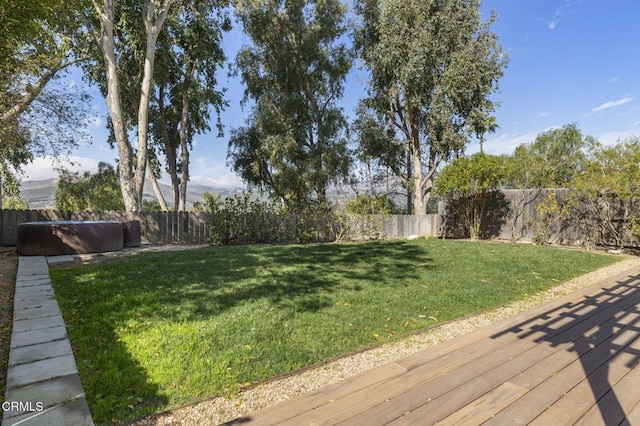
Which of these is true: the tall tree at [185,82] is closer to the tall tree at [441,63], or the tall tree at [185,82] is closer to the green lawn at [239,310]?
the tall tree at [441,63]

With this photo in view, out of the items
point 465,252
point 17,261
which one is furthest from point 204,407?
point 465,252

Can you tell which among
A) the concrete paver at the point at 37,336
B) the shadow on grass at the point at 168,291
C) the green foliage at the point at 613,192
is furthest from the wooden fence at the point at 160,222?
the green foliage at the point at 613,192

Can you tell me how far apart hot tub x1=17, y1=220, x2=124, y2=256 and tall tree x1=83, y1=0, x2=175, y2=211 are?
11.3ft

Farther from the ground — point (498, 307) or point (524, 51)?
point (524, 51)

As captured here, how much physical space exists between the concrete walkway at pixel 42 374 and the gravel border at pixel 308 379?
376mm

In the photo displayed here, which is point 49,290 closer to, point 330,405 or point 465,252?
point 330,405

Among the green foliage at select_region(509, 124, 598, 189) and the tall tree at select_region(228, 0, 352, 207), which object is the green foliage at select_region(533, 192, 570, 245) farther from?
the green foliage at select_region(509, 124, 598, 189)

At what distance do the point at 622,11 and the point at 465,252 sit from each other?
906cm

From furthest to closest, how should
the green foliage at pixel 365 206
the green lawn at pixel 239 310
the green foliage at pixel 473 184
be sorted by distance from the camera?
the green foliage at pixel 365 206
the green foliage at pixel 473 184
the green lawn at pixel 239 310

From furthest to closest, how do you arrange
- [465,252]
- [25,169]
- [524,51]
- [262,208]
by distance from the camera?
[524,51] → [25,169] → [262,208] → [465,252]

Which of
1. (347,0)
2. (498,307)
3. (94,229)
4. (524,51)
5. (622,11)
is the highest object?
(347,0)

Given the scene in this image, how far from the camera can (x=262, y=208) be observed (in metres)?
10.4

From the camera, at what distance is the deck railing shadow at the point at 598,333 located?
197 cm

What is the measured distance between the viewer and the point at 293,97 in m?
15.0
